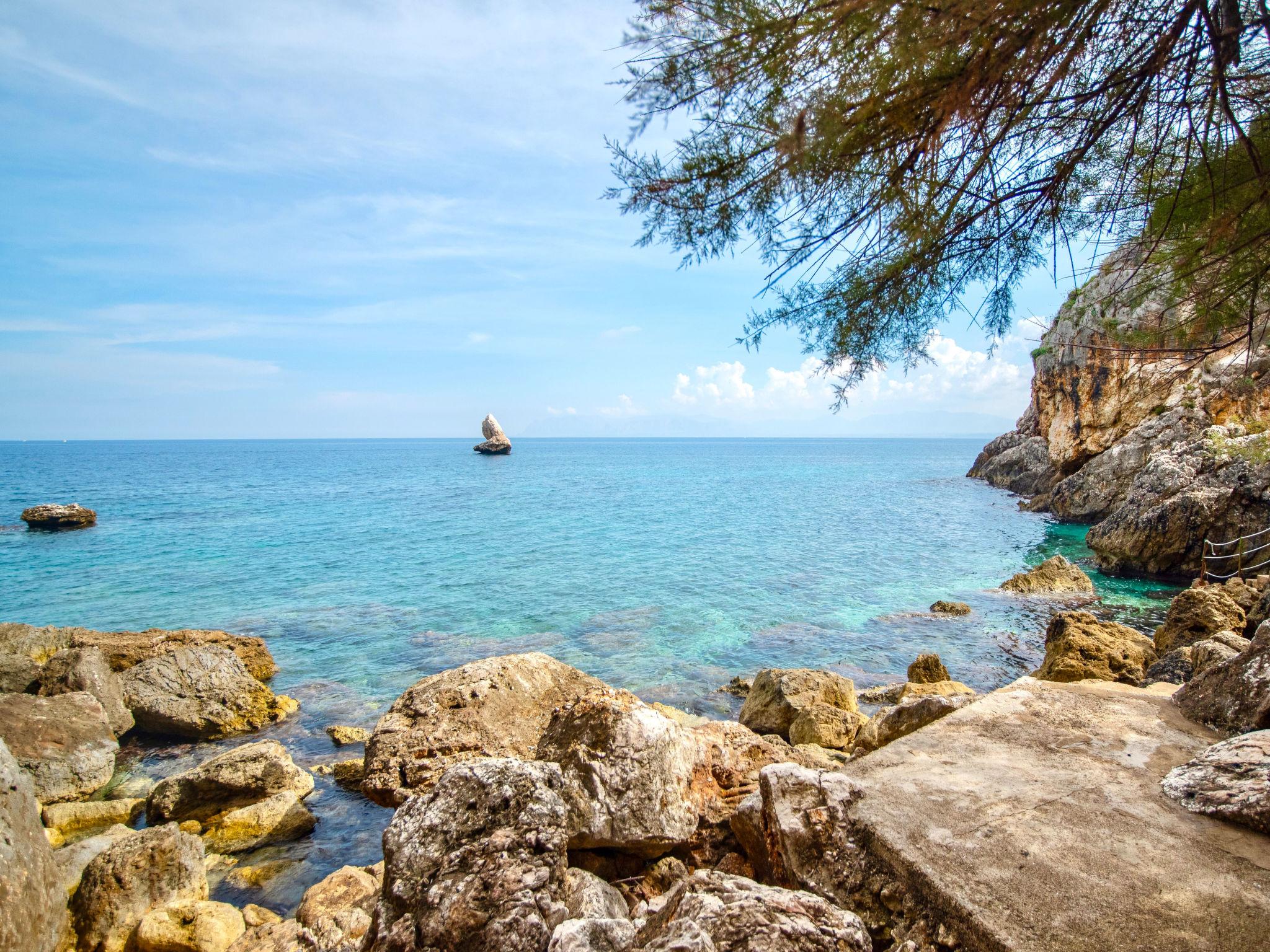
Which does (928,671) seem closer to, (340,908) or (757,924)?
(340,908)

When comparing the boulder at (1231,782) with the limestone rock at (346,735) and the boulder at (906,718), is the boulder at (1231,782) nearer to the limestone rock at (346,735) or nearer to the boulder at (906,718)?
the boulder at (906,718)

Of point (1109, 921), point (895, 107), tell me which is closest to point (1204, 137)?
point (895, 107)

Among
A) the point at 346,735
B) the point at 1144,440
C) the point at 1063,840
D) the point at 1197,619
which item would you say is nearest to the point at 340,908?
the point at 1063,840

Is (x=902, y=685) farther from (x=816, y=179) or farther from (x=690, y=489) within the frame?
(x=690, y=489)

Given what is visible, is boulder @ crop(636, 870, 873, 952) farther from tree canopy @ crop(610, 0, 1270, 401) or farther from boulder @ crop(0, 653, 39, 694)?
boulder @ crop(0, 653, 39, 694)

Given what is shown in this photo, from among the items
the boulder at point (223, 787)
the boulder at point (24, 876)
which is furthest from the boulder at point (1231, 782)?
the boulder at point (223, 787)

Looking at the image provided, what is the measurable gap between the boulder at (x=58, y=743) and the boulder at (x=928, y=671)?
40.7 ft

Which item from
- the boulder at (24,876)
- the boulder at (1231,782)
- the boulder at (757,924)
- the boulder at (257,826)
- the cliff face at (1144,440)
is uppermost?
the cliff face at (1144,440)

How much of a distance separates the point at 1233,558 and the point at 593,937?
21.4 m

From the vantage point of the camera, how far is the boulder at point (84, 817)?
8062 mm

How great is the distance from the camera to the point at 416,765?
6605 millimetres

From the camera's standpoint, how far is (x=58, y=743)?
9.16 m

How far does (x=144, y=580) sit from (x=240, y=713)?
14315mm

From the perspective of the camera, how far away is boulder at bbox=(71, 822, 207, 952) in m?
5.77
